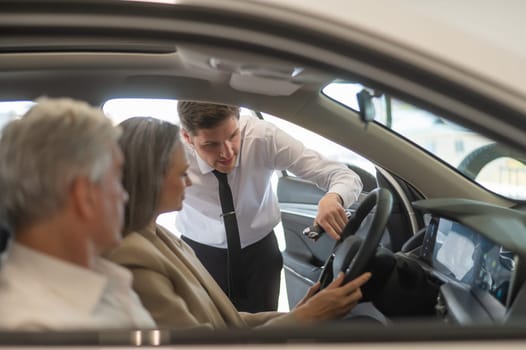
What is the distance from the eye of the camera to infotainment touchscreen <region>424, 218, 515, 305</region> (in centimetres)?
174

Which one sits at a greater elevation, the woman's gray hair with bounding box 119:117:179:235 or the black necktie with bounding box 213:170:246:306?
the woman's gray hair with bounding box 119:117:179:235

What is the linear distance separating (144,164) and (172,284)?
0.99ft

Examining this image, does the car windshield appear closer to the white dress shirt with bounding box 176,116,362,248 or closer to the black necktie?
the white dress shirt with bounding box 176,116,362,248

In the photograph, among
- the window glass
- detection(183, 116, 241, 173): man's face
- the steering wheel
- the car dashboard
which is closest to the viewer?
the window glass

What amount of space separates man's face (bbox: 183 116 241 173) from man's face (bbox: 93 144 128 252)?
0.83 meters

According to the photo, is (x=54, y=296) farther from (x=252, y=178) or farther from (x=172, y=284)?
(x=252, y=178)

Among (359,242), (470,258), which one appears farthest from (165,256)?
(470,258)

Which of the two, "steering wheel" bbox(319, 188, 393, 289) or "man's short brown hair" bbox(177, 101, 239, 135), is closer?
"steering wheel" bbox(319, 188, 393, 289)

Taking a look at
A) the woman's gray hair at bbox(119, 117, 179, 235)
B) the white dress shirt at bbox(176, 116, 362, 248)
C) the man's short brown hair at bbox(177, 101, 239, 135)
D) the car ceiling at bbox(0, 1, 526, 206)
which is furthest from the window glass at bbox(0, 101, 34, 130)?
the white dress shirt at bbox(176, 116, 362, 248)

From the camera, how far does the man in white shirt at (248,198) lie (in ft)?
7.60

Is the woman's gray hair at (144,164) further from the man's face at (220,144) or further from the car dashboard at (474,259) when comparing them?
the car dashboard at (474,259)

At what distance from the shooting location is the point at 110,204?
1246mm

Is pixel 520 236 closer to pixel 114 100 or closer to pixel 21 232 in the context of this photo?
pixel 114 100

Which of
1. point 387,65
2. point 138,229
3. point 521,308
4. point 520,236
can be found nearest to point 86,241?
point 138,229
